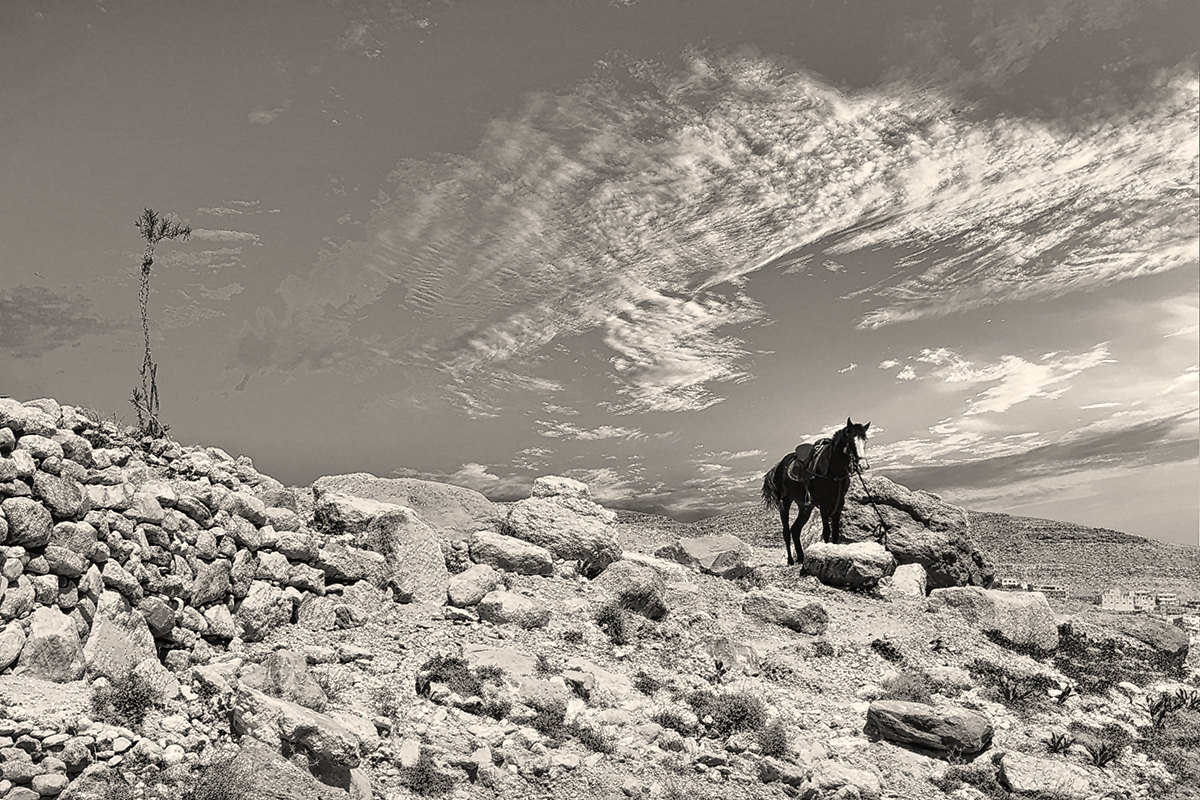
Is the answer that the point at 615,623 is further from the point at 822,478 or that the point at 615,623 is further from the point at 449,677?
the point at 822,478

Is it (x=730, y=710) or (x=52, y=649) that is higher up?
(x=52, y=649)

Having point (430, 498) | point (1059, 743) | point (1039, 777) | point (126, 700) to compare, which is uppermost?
point (430, 498)

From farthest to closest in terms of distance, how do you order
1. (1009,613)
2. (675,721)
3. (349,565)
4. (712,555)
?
(712,555) < (1009,613) < (349,565) < (675,721)

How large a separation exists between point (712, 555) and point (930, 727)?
8368mm

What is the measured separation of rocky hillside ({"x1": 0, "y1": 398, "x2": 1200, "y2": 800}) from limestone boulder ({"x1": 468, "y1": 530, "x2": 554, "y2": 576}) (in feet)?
0.14

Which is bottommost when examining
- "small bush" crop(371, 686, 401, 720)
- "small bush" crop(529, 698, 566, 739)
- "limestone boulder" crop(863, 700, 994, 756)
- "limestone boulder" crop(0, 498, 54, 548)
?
"limestone boulder" crop(863, 700, 994, 756)

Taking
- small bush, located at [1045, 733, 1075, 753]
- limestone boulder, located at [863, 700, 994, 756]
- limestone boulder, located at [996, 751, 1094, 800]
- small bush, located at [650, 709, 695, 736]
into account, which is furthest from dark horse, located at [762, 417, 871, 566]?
small bush, located at [650, 709, 695, 736]

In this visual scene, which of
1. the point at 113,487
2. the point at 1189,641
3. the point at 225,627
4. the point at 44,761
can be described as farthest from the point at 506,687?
the point at 1189,641

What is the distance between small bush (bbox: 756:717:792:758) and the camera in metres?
9.59

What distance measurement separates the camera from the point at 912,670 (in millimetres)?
13172

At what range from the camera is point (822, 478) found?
18.9 m

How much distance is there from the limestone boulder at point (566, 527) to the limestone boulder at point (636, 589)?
4.15 feet

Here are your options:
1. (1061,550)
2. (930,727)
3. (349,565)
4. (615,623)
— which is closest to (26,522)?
(349,565)

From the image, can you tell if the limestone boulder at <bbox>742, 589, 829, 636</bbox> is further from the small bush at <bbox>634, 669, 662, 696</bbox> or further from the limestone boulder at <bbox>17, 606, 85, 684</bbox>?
the limestone boulder at <bbox>17, 606, 85, 684</bbox>
